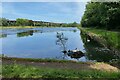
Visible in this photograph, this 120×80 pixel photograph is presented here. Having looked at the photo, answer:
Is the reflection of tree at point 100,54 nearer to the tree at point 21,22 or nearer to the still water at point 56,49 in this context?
the still water at point 56,49

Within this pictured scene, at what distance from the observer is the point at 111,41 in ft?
114

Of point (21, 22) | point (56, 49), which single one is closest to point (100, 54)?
point (56, 49)

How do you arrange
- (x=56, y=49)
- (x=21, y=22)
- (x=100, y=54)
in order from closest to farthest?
(x=100, y=54), (x=56, y=49), (x=21, y=22)

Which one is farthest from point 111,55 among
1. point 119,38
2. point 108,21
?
point 108,21

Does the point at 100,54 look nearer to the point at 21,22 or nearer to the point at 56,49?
the point at 56,49

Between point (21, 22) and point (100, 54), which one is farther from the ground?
point (21, 22)

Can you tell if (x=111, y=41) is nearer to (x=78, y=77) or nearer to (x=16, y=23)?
(x=78, y=77)

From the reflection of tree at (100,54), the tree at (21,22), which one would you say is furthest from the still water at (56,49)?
the tree at (21,22)

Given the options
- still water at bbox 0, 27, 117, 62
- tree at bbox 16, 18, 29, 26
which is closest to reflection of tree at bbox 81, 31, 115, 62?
still water at bbox 0, 27, 117, 62

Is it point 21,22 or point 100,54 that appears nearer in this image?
point 100,54

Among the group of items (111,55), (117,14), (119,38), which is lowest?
(111,55)

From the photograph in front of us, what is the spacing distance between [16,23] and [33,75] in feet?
530

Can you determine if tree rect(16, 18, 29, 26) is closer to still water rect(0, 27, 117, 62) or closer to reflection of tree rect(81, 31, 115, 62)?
still water rect(0, 27, 117, 62)

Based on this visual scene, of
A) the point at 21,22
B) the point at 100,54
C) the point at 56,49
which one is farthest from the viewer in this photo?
the point at 21,22
